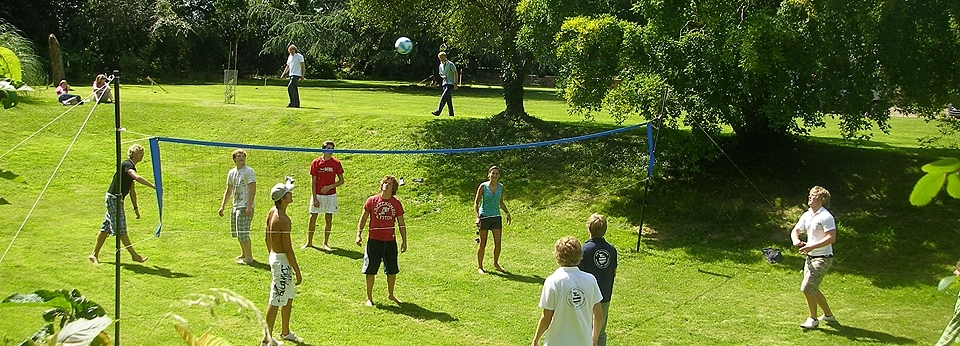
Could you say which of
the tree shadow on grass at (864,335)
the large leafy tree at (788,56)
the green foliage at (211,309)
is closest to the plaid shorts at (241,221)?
the large leafy tree at (788,56)

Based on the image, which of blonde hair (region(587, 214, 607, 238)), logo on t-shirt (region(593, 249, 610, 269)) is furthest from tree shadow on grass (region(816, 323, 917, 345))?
blonde hair (region(587, 214, 607, 238))

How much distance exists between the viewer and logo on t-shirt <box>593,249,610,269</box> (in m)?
6.47

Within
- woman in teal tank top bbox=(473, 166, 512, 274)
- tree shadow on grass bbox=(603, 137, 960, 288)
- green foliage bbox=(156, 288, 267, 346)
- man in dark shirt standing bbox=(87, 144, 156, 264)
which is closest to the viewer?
green foliage bbox=(156, 288, 267, 346)

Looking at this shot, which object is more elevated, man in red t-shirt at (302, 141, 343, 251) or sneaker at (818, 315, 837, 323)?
man in red t-shirt at (302, 141, 343, 251)

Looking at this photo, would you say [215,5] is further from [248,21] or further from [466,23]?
[466,23]

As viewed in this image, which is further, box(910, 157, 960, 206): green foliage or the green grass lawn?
the green grass lawn

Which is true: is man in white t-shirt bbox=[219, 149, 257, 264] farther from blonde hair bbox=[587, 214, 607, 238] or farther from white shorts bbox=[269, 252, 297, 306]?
blonde hair bbox=[587, 214, 607, 238]

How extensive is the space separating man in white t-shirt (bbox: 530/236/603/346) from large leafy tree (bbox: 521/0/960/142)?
22.7 feet

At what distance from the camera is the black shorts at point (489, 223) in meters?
10.4

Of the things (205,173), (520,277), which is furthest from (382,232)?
(205,173)

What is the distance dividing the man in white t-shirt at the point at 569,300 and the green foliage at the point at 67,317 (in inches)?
148

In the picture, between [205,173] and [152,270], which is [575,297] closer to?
[152,270]

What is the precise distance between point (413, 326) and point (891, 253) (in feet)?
23.8

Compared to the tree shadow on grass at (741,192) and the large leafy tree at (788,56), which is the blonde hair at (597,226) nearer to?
the tree shadow on grass at (741,192)
